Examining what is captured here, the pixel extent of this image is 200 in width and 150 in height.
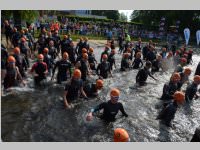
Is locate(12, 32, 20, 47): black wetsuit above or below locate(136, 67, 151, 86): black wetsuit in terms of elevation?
above

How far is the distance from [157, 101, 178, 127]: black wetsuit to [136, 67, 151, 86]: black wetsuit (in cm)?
532

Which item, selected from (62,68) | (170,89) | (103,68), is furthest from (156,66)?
(62,68)

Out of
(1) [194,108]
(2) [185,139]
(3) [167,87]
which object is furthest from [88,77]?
(2) [185,139]

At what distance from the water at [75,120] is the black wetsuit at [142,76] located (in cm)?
164

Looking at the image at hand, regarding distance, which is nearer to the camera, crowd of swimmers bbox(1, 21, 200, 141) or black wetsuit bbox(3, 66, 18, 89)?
crowd of swimmers bbox(1, 21, 200, 141)

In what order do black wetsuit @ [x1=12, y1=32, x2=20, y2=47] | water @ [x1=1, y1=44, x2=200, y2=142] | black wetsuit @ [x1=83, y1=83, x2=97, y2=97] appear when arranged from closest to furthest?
water @ [x1=1, y1=44, x2=200, y2=142]
black wetsuit @ [x1=83, y1=83, x2=97, y2=97]
black wetsuit @ [x1=12, y1=32, x2=20, y2=47]

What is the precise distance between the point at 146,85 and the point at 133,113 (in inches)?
173

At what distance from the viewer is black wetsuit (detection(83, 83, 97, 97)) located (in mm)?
11836

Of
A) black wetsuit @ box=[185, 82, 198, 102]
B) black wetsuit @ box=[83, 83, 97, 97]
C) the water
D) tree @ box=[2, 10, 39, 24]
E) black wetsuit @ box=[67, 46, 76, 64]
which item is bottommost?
the water

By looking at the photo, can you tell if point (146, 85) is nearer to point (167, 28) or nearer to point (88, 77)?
point (88, 77)

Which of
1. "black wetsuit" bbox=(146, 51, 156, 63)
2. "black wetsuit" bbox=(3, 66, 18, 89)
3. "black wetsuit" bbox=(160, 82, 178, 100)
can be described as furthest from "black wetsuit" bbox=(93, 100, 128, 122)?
"black wetsuit" bbox=(146, 51, 156, 63)

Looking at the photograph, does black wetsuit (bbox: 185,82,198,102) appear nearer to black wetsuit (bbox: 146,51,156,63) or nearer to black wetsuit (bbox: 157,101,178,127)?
black wetsuit (bbox: 157,101,178,127)

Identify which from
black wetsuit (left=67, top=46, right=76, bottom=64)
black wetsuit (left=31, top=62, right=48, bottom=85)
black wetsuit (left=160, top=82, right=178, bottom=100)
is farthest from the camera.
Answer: black wetsuit (left=67, top=46, right=76, bottom=64)

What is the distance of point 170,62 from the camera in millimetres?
23266
